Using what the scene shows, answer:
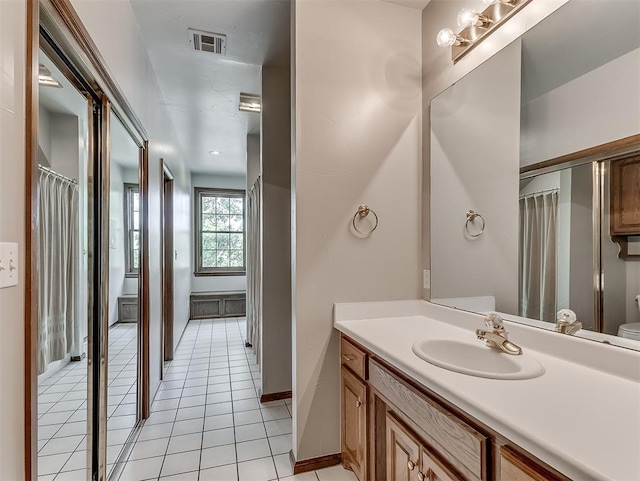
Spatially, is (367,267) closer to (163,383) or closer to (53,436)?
(53,436)

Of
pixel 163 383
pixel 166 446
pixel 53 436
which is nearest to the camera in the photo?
pixel 53 436

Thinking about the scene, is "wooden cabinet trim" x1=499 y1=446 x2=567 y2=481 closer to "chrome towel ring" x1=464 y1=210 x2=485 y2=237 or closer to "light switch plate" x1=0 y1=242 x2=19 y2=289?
"chrome towel ring" x1=464 y1=210 x2=485 y2=237

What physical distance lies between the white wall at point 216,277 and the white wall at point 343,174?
470cm

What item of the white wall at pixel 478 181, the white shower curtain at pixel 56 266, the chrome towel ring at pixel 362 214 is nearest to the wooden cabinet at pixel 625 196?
the white wall at pixel 478 181

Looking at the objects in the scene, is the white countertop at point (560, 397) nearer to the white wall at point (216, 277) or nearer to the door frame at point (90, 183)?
the door frame at point (90, 183)

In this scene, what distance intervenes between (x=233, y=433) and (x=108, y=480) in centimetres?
72

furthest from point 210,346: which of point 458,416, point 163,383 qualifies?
point 458,416

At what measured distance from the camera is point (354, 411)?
164 cm

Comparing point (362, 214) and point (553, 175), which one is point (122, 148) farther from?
point (553, 175)

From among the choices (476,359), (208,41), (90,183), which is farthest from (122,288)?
(476,359)

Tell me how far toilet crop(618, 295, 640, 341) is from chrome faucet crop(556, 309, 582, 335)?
12 cm

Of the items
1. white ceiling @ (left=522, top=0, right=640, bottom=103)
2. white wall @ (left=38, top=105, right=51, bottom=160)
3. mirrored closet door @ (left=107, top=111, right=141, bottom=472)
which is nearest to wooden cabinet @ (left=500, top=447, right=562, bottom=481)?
white ceiling @ (left=522, top=0, right=640, bottom=103)

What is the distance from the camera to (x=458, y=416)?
0.93 meters

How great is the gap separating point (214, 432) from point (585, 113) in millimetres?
2634
